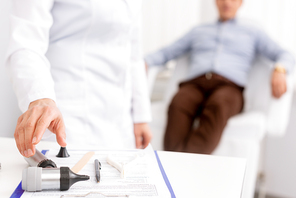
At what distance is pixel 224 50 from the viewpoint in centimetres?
211

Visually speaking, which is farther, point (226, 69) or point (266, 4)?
point (266, 4)

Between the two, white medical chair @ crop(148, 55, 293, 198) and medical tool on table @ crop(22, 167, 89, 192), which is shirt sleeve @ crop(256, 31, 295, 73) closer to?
white medical chair @ crop(148, 55, 293, 198)

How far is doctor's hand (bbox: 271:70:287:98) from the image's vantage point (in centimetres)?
172

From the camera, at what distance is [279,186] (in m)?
2.31

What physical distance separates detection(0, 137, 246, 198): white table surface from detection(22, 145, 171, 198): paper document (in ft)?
0.08

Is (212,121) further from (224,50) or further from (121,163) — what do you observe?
(121,163)

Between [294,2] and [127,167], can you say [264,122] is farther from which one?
[127,167]

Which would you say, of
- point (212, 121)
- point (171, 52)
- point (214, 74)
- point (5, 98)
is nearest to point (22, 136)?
point (5, 98)

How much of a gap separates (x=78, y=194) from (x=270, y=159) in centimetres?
216

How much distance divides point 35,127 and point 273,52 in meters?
1.81

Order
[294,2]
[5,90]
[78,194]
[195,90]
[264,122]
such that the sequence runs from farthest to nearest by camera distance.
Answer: [294,2] < [195,90] < [264,122] < [5,90] < [78,194]

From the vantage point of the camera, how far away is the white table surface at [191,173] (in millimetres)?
471

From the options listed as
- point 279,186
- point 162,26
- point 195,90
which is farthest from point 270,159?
point 162,26

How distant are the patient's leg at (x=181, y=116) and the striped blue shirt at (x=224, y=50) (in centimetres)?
22
